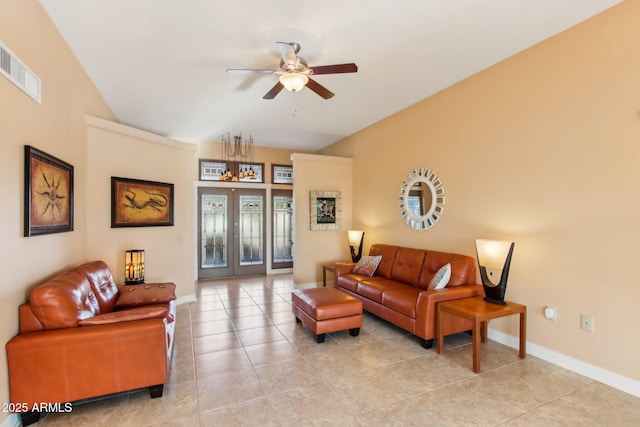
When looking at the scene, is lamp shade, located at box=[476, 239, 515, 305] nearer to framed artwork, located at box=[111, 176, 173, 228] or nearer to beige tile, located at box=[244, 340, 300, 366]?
beige tile, located at box=[244, 340, 300, 366]

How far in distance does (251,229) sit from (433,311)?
5.29 m

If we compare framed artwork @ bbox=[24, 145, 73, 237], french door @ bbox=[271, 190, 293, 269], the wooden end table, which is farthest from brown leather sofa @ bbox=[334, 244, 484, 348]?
framed artwork @ bbox=[24, 145, 73, 237]

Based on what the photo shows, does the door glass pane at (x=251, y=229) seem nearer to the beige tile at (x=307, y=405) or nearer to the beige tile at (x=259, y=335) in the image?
the beige tile at (x=259, y=335)

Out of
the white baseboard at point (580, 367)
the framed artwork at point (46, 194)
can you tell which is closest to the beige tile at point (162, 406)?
the framed artwork at point (46, 194)

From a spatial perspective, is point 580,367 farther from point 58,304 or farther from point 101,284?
point 101,284

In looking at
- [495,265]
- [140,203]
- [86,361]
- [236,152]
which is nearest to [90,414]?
[86,361]

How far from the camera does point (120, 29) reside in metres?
2.76

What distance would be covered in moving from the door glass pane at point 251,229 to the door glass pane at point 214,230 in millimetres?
404

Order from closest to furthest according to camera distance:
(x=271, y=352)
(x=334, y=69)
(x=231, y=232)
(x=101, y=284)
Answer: (x=334, y=69), (x=101, y=284), (x=271, y=352), (x=231, y=232)

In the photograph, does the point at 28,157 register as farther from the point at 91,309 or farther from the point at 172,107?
the point at 172,107

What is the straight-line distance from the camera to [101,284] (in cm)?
315

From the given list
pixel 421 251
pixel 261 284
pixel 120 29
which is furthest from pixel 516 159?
pixel 261 284

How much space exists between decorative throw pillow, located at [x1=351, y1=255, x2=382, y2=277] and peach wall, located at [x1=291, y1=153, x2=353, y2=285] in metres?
1.42

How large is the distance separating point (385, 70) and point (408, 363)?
10.9 feet
